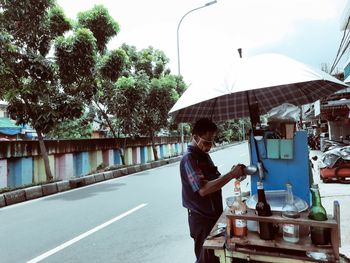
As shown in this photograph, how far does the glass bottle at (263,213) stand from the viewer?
221 cm

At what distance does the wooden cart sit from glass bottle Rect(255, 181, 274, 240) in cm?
4

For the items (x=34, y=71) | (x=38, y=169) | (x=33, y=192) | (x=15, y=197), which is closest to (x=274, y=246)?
(x=15, y=197)

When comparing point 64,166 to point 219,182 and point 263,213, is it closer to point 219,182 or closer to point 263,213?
point 219,182

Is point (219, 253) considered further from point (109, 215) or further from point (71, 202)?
point (71, 202)

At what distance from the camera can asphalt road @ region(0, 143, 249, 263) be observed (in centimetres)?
476

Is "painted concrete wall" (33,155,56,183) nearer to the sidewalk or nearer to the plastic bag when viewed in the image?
the sidewalk

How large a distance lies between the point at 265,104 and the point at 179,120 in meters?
1.05

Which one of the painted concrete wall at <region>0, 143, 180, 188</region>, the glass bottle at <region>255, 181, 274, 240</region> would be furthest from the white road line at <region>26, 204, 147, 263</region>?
the painted concrete wall at <region>0, 143, 180, 188</region>

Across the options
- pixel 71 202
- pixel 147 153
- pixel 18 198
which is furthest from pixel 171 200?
pixel 147 153

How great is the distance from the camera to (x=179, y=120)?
369 centimetres

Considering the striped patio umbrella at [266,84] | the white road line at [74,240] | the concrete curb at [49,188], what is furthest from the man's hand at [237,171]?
the concrete curb at [49,188]

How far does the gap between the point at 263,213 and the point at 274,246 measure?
A: 228 millimetres

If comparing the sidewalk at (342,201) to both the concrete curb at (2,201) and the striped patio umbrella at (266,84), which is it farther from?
the concrete curb at (2,201)

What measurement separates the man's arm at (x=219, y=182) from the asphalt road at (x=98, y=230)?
2.13 metres
